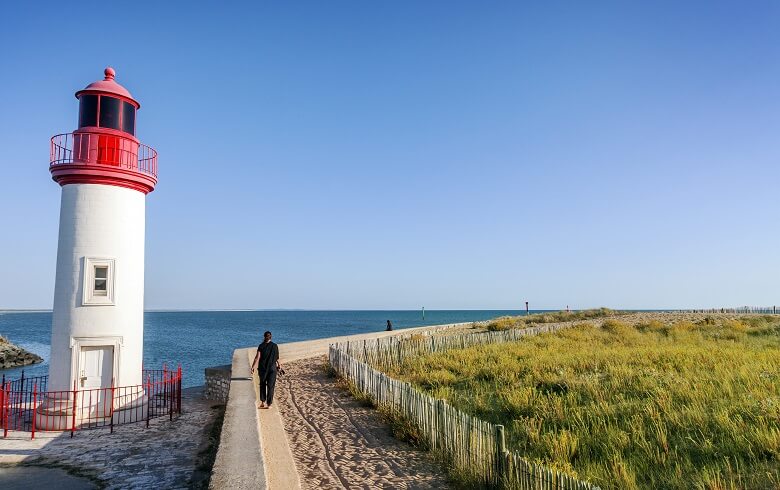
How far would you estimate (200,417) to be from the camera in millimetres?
14445

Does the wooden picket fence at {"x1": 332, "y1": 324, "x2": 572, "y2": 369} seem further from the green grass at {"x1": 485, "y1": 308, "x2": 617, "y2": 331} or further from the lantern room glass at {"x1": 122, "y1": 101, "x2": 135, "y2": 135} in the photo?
the green grass at {"x1": 485, "y1": 308, "x2": 617, "y2": 331}

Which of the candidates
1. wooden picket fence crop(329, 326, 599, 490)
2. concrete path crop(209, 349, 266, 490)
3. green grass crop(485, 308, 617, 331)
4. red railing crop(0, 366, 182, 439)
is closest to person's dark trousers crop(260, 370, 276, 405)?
concrete path crop(209, 349, 266, 490)

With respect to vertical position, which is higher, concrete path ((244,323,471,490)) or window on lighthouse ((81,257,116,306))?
window on lighthouse ((81,257,116,306))

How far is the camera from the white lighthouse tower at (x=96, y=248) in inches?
519

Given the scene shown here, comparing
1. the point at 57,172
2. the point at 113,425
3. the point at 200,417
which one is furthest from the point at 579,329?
the point at 57,172

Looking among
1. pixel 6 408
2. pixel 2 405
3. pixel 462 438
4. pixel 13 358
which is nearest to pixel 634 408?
pixel 462 438

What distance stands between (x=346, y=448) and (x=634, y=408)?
5206 mm

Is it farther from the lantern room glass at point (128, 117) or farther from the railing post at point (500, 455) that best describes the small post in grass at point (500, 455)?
the lantern room glass at point (128, 117)

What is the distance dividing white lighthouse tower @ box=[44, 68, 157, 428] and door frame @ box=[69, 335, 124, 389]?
0.07 ft

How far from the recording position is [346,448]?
839 cm

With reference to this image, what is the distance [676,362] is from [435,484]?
9.94 m

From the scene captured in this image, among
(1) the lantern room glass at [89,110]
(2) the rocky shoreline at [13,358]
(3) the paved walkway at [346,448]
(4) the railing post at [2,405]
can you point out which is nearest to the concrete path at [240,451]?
(3) the paved walkway at [346,448]

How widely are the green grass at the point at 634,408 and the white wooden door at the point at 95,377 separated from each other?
7743 mm

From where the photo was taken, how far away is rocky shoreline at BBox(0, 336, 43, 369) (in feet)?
129
